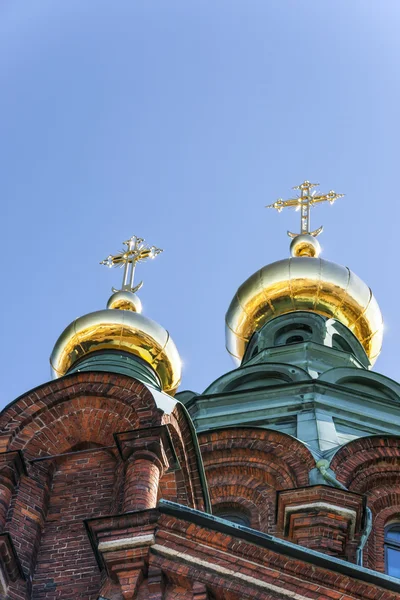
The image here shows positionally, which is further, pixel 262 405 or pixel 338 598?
pixel 262 405

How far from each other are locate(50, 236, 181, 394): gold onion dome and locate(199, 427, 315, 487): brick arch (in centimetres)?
101

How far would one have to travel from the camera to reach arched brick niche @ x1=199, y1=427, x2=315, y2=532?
18.7 m

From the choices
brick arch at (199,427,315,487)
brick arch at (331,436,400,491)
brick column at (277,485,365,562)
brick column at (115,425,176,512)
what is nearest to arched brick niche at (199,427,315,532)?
brick arch at (199,427,315,487)

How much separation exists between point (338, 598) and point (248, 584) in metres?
0.64

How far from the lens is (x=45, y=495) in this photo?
14555 millimetres

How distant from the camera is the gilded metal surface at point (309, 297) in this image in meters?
24.8

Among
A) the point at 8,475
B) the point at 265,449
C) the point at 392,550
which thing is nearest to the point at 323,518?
the point at 392,550

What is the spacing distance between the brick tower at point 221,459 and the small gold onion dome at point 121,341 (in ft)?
0.07

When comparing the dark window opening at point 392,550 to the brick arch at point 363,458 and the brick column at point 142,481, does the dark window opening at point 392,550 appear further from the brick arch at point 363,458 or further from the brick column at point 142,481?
the brick column at point 142,481

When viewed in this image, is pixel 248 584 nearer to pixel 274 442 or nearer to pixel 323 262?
pixel 274 442

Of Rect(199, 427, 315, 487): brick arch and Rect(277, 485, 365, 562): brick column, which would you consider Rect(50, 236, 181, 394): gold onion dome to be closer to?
Rect(199, 427, 315, 487): brick arch

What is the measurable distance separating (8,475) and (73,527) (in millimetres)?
765

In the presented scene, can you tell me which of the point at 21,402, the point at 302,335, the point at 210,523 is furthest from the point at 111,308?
the point at 210,523

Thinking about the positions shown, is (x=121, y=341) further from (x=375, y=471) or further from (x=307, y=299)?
(x=307, y=299)
